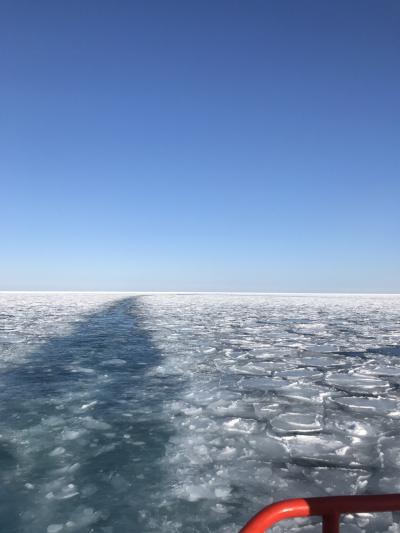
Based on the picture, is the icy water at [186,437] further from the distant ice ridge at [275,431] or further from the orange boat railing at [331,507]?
the orange boat railing at [331,507]

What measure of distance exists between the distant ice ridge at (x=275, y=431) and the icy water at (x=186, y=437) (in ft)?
0.05

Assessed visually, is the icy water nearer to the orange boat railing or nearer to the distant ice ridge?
the distant ice ridge

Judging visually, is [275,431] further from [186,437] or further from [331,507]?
[331,507]

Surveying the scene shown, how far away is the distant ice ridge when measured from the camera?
268 centimetres

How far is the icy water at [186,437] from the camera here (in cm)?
252

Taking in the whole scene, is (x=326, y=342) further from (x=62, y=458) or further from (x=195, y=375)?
(x=62, y=458)

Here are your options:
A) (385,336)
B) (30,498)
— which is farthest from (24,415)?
(385,336)

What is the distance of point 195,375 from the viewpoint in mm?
6086

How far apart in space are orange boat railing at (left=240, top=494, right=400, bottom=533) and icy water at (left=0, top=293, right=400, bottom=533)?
120 centimetres

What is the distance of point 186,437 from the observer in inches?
145

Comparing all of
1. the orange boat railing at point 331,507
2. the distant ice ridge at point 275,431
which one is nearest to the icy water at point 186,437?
the distant ice ridge at point 275,431

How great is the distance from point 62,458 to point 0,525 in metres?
0.88

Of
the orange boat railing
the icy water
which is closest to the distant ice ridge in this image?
the icy water

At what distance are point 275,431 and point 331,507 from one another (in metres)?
2.64
